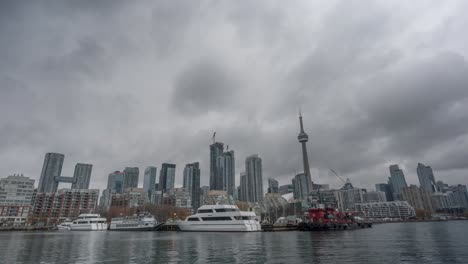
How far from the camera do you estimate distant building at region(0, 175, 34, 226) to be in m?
174

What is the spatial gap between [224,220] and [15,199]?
562 feet

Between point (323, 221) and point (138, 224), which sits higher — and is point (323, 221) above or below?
above

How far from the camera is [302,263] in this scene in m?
28.8

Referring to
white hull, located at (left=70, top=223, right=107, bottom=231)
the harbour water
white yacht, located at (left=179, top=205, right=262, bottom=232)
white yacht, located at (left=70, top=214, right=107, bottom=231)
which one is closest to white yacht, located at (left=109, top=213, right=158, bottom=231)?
white hull, located at (left=70, top=223, right=107, bottom=231)

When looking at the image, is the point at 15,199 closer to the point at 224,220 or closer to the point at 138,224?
the point at 138,224

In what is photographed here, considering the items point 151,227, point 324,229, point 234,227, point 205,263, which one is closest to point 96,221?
→ point 151,227

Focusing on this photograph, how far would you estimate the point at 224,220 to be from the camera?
8944 centimetres

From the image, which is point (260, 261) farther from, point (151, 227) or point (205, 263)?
point (151, 227)

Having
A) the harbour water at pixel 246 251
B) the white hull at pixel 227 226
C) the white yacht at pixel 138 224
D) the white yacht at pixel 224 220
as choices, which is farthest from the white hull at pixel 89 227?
the harbour water at pixel 246 251

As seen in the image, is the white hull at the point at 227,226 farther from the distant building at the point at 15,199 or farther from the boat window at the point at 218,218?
the distant building at the point at 15,199

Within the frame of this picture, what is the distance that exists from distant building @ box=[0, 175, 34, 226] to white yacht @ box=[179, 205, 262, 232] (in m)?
152

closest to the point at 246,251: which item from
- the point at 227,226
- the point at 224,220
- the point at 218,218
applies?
the point at 227,226

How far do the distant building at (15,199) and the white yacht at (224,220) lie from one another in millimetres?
151763

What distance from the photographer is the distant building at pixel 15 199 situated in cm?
17450
